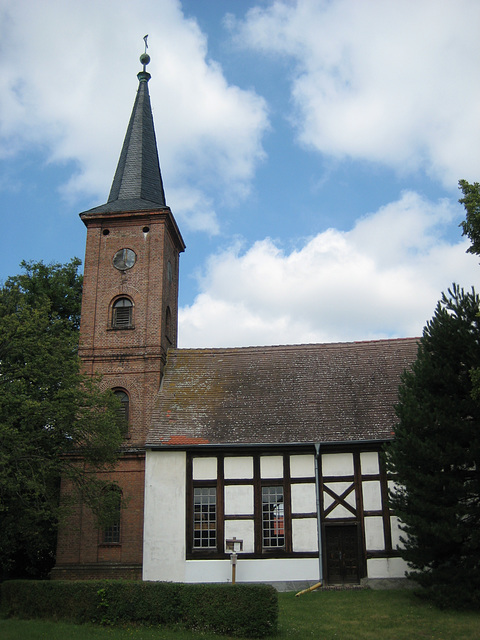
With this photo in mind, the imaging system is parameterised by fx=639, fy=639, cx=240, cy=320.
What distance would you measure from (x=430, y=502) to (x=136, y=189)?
18.6 meters

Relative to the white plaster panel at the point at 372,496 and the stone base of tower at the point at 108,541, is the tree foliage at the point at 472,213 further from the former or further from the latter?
the stone base of tower at the point at 108,541

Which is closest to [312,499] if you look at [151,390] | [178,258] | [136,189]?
[151,390]

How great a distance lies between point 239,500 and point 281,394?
4.25 meters

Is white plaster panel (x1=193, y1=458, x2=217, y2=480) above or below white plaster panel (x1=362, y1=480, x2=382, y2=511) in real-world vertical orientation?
above

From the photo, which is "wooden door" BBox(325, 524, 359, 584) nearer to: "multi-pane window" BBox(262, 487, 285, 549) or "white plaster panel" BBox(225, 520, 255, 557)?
"multi-pane window" BBox(262, 487, 285, 549)

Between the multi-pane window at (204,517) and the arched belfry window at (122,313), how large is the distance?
7.62 meters

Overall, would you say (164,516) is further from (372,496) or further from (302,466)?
(372,496)

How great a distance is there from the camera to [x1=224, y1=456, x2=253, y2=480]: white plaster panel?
839 inches

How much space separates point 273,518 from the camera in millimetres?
20859

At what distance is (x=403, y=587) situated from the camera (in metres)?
19.4

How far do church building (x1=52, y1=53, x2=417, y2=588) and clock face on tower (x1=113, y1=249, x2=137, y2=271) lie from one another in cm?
5

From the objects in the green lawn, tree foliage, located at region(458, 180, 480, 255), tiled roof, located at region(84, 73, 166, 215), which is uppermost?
tiled roof, located at region(84, 73, 166, 215)

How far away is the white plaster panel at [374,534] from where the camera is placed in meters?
20.2

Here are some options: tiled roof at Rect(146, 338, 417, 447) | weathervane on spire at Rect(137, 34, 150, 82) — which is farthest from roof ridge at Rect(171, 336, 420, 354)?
weathervane on spire at Rect(137, 34, 150, 82)
